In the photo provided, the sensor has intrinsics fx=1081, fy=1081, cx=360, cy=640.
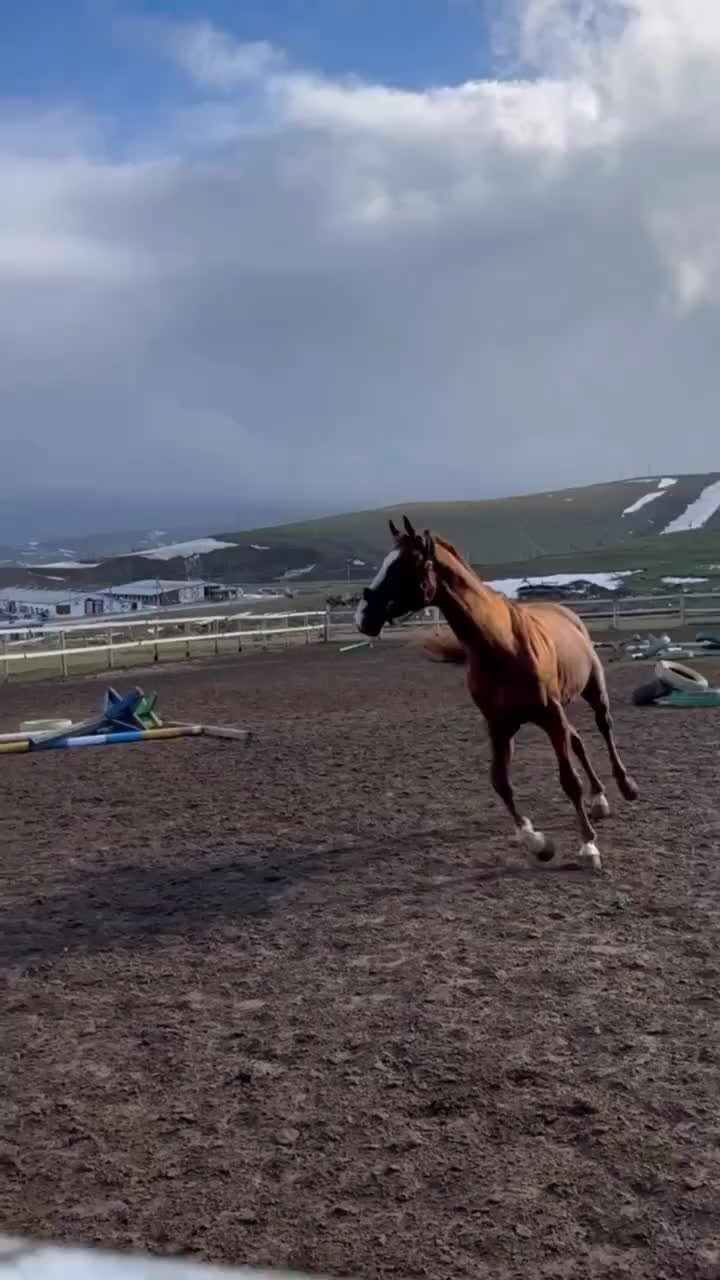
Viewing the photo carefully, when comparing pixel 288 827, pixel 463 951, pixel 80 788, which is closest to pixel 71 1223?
pixel 463 951

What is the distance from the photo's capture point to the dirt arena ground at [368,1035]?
2.82m

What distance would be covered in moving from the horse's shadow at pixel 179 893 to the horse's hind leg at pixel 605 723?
126 centimetres

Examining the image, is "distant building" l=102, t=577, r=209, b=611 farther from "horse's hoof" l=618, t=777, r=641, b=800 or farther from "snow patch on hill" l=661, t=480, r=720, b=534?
"snow patch on hill" l=661, t=480, r=720, b=534

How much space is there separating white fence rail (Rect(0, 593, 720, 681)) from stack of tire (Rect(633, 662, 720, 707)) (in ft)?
34.5

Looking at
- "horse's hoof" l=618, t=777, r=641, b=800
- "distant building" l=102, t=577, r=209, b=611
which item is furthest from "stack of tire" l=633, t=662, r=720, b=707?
"distant building" l=102, t=577, r=209, b=611

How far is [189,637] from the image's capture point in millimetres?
26703

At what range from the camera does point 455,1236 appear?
2.73m

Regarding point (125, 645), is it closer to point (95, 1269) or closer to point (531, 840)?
point (531, 840)

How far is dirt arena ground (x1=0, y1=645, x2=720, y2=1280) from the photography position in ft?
9.27

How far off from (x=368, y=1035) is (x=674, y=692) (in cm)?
1056

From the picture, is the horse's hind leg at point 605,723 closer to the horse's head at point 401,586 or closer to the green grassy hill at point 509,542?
the horse's head at point 401,586

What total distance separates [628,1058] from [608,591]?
48.7 meters

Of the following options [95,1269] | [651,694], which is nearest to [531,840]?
[95,1269]

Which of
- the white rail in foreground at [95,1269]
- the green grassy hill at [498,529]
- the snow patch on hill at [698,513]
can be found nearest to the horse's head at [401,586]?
the white rail in foreground at [95,1269]
